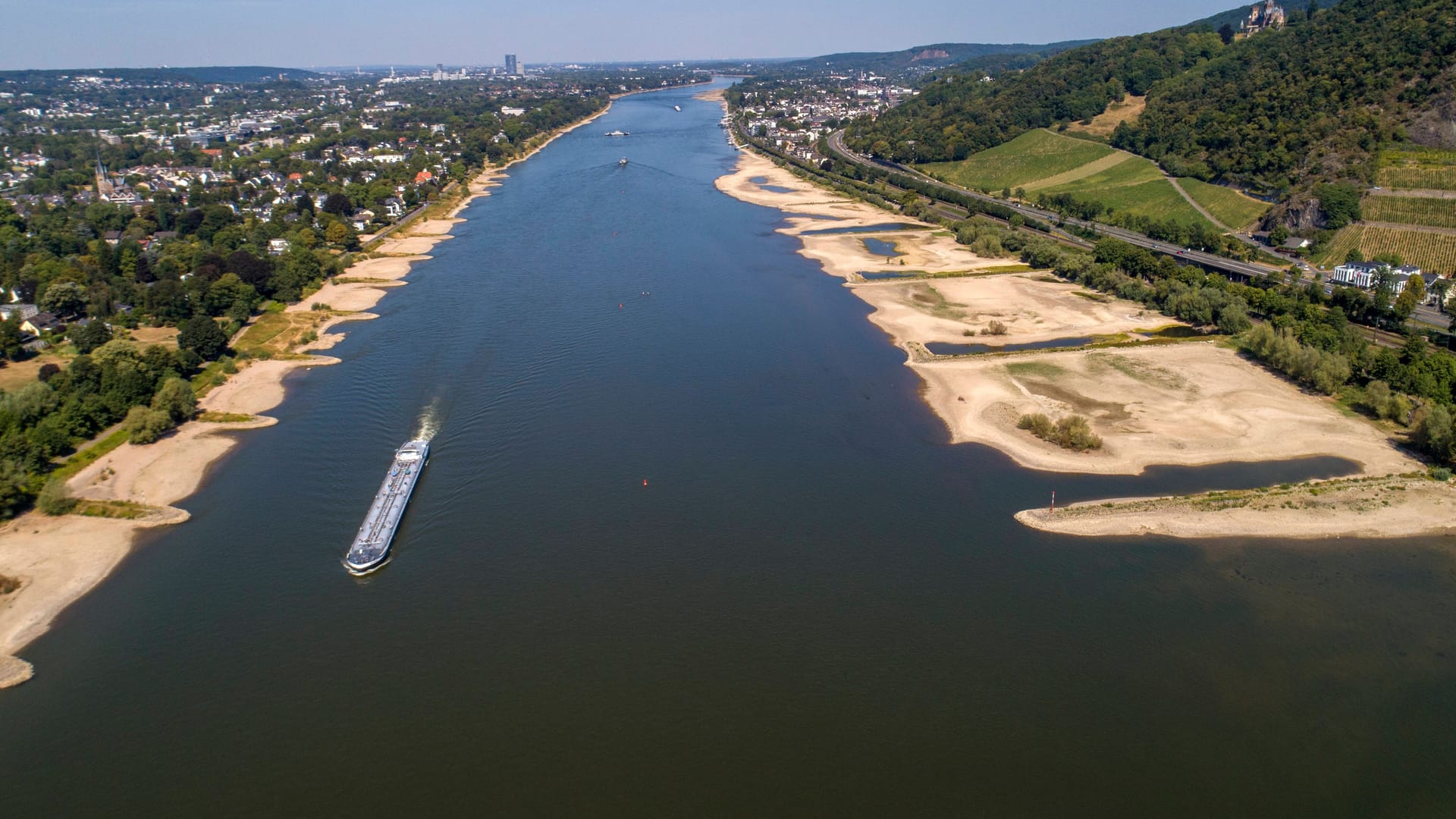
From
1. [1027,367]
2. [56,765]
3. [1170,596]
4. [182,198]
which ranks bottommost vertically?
[56,765]

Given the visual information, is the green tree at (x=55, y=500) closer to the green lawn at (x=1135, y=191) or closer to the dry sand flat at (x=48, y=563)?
the dry sand flat at (x=48, y=563)

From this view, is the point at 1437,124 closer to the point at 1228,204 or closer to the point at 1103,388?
the point at 1228,204

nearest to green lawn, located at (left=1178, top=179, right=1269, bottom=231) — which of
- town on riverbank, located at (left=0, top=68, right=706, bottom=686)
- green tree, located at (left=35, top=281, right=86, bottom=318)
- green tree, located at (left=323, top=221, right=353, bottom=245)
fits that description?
town on riverbank, located at (left=0, top=68, right=706, bottom=686)

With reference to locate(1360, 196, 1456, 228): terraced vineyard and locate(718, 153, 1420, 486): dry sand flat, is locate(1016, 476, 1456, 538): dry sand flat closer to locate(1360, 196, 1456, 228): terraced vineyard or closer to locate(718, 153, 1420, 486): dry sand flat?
locate(718, 153, 1420, 486): dry sand flat

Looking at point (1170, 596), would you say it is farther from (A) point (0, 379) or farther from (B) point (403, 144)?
(B) point (403, 144)

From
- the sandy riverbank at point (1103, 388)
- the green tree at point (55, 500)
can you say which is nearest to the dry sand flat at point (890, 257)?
the sandy riverbank at point (1103, 388)

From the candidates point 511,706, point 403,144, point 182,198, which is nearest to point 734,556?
point 511,706

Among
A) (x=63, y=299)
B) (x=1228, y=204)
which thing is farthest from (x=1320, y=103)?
(x=63, y=299)
